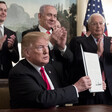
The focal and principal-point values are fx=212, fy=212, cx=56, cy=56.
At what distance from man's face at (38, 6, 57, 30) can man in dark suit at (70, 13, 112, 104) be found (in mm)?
465

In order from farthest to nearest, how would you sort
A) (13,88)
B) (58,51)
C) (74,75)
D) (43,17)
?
(43,17) → (74,75) → (58,51) → (13,88)

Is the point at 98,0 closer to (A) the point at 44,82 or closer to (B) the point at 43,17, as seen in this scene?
(B) the point at 43,17

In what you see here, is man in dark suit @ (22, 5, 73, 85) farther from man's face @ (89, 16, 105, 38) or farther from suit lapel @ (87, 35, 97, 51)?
man's face @ (89, 16, 105, 38)

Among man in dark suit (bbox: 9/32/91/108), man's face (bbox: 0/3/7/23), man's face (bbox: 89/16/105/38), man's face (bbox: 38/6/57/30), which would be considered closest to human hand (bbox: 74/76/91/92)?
man in dark suit (bbox: 9/32/91/108)

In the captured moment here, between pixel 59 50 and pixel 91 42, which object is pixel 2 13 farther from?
pixel 91 42

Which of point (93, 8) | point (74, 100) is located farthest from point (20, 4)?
point (74, 100)

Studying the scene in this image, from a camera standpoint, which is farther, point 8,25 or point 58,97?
point 8,25

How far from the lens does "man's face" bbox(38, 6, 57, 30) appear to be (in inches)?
128

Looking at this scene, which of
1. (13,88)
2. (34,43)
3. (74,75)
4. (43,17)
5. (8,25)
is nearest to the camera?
(13,88)

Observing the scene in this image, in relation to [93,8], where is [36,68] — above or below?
below

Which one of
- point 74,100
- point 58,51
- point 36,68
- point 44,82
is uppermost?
point 58,51

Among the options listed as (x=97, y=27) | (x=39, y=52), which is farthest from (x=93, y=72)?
(x=97, y=27)

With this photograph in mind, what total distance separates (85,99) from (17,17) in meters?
3.79

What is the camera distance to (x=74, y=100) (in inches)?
76.7
